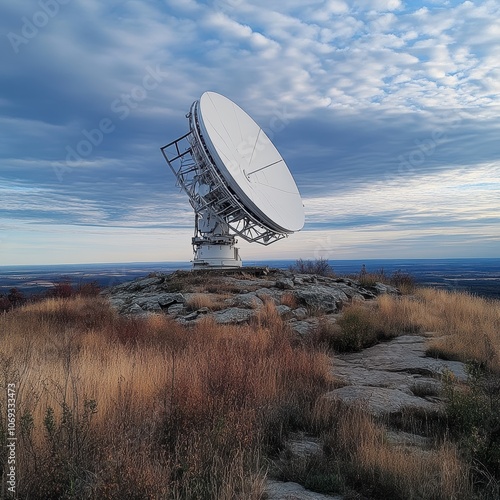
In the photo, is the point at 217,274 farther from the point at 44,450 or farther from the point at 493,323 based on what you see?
the point at 44,450

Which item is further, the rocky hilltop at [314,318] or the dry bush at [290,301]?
the dry bush at [290,301]

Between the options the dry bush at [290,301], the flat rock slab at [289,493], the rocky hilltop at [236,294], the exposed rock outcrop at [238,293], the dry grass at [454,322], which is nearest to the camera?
the flat rock slab at [289,493]

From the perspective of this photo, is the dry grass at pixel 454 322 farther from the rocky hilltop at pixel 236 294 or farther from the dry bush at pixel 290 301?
the dry bush at pixel 290 301

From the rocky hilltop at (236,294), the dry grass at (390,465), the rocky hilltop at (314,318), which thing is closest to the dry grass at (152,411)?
the rocky hilltop at (314,318)

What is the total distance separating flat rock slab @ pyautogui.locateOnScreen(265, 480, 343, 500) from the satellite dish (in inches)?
534

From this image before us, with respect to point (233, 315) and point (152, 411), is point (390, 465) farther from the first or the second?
point (233, 315)

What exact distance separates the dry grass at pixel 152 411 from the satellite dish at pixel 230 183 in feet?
30.5

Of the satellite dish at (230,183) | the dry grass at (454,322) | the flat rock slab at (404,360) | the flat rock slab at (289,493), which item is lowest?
the flat rock slab at (404,360)

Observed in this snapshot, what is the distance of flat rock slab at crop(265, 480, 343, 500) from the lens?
11.5 ft

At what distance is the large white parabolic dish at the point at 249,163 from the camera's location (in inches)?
657

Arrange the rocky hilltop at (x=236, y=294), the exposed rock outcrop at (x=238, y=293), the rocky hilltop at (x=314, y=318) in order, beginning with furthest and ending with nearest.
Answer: the exposed rock outcrop at (x=238, y=293) → the rocky hilltop at (x=236, y=294) → the rocky hilltop at (x=314, y=318)

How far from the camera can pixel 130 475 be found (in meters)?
3.17

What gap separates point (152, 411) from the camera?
471cm

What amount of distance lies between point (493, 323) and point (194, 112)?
40.1ft
